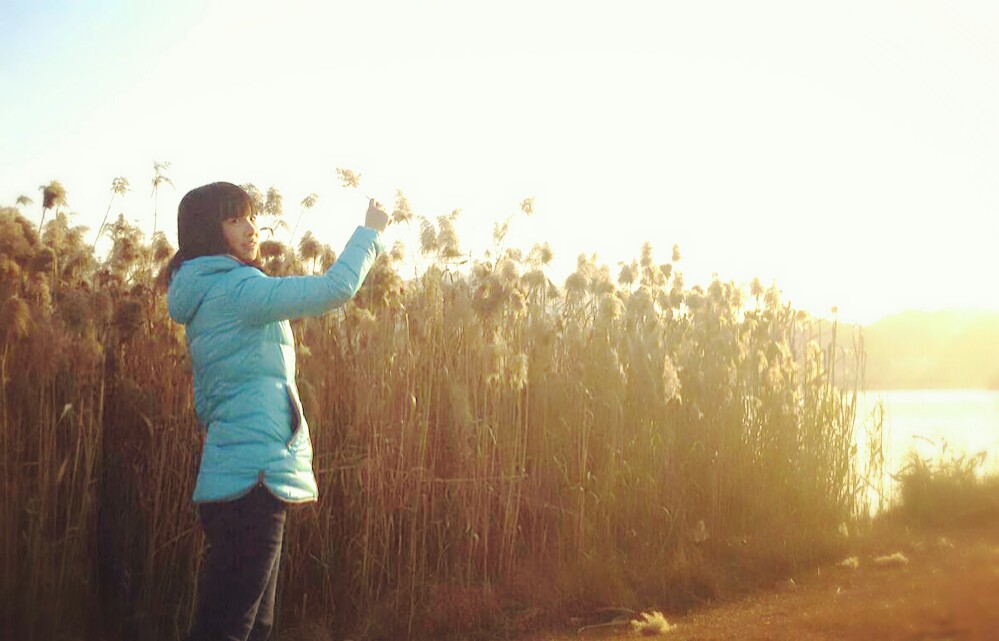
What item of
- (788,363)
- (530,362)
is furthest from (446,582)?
(788,363)

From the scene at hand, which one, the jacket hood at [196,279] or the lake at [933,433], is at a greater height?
the jacket hood at [196,279]

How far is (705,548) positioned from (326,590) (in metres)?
2.27

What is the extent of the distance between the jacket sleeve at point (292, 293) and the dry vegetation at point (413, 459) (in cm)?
147

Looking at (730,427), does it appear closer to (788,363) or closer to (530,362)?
(788,363)

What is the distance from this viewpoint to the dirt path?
159 inches

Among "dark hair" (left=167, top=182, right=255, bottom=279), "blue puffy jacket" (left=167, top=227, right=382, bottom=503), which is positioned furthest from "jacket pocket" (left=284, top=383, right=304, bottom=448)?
"dark hair" (left=167, top=182, right=255, bottom=279)

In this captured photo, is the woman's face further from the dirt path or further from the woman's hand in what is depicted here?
the dirt path

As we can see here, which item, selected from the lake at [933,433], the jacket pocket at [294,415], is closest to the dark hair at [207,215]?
the jacket pocket at [294,415]

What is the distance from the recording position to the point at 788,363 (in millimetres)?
6805

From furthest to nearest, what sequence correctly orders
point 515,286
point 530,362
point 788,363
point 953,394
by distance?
1. point 953,394
2. point 788,363
3. point 530,362
4. point 515,286

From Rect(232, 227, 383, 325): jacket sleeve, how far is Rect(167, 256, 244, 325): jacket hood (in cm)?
8

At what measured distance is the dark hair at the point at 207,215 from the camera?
9.71 ft

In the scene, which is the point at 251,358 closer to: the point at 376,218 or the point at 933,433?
the point at 376,218

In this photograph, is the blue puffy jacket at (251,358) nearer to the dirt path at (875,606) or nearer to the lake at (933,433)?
the dirt path at (875,606)
